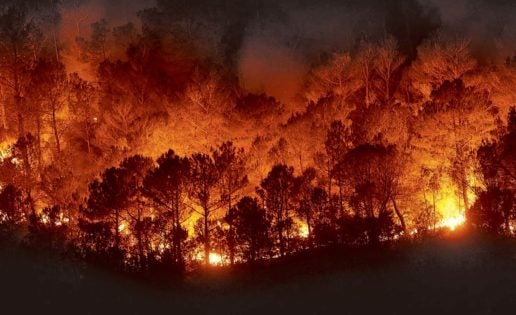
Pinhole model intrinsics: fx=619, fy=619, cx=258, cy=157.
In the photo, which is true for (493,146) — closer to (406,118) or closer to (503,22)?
(406,118)

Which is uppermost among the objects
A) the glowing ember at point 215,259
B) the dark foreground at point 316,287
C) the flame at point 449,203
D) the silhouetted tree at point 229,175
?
the silhouetted tree at point 229,175

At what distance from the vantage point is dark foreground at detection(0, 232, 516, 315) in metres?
19.8

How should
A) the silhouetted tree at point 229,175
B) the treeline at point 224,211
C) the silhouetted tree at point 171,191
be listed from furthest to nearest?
the silhouetted tree at point 229,175
the silhouetted tree at point 171,191
the treeline at point 224,211

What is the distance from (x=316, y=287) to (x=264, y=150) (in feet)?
35.1

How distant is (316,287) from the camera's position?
2195cm

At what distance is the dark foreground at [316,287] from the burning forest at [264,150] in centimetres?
193

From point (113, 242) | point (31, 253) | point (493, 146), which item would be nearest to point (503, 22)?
point (493, 146)

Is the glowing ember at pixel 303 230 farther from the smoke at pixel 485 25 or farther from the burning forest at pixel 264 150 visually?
the smoke at pixel 485 25

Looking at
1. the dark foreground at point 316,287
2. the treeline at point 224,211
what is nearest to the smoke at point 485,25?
the treeline at point 224,211

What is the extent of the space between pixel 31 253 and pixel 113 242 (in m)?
3.87

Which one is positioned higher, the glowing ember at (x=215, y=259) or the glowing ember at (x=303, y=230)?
the glowing ember at (x=303, y=230)

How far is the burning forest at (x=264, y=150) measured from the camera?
27.0 meters

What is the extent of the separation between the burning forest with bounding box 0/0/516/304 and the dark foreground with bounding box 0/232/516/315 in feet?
6.35

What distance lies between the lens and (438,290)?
795 inches
